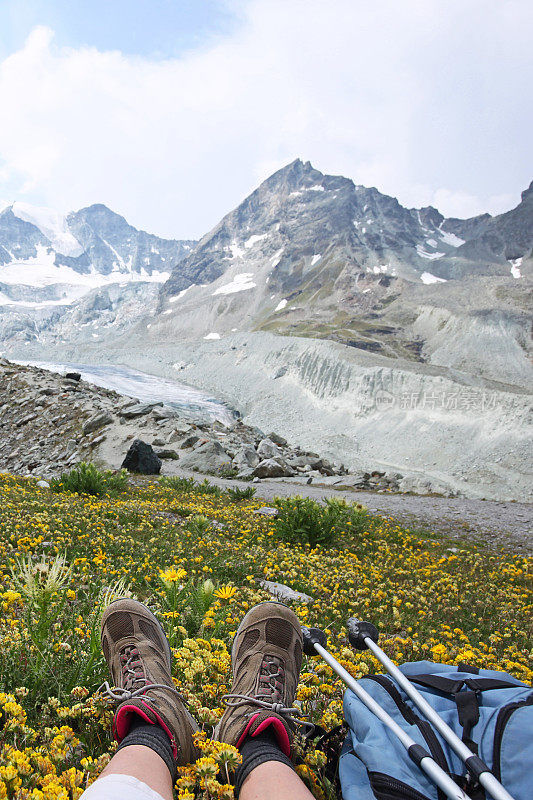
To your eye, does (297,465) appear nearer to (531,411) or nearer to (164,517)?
(164,517)

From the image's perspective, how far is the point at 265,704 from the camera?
2285mm

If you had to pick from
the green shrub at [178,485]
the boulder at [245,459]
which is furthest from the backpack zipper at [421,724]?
the boulder at [245,459]

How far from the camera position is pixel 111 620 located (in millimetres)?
2791

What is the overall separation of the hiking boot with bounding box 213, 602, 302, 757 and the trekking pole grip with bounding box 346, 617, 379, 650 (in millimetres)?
378

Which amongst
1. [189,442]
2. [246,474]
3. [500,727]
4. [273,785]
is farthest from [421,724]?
[189,442]

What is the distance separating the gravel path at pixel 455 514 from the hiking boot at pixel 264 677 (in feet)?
29.3

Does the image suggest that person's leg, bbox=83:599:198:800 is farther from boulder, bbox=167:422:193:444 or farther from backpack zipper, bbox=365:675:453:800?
boulder, bbox=167:422:193:444

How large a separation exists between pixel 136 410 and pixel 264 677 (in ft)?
75.7

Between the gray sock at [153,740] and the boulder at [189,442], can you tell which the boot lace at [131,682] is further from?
the boulder at [189,442]

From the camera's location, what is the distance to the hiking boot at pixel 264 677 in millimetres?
2221

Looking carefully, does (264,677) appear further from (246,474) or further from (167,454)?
(167,454)

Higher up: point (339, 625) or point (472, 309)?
point (472, 309)

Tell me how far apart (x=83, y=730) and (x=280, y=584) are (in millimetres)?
3548

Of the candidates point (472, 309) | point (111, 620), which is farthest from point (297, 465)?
point (472, 309)
